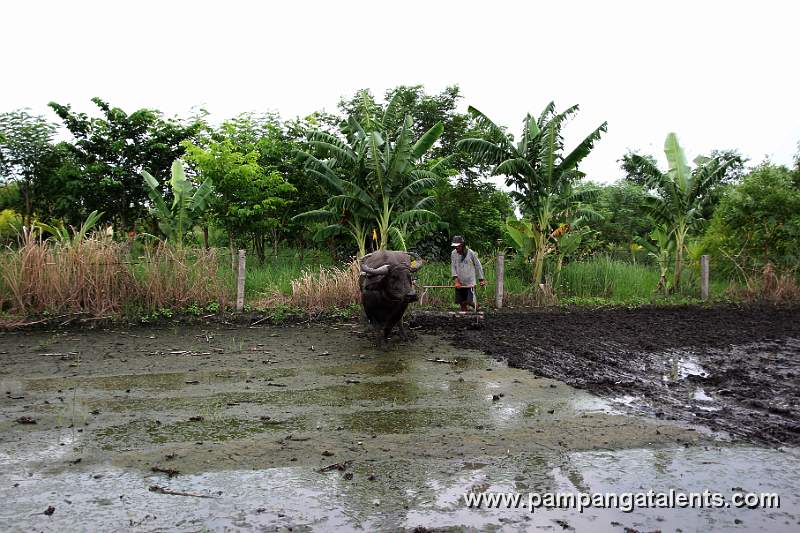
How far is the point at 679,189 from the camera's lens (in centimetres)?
1480

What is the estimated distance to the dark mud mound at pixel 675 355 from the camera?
19.1 feet

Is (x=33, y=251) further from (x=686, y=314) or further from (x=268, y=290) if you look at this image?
(x=686, y=314)

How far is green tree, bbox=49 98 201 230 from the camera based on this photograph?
15047mm

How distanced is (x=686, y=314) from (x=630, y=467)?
30.0 ft

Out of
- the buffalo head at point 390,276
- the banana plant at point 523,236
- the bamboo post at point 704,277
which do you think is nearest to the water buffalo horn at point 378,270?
the buffalo head at point 390,276

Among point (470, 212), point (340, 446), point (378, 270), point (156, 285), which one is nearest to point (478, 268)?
point (378, 270)

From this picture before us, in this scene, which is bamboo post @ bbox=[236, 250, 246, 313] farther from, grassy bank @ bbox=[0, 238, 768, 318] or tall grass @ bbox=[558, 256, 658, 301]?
tall grass @ bbox=[558, 256, 658, 301]

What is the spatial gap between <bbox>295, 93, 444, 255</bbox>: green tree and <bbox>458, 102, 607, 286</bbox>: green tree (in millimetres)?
1234

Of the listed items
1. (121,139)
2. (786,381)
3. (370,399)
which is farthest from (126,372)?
(121,139)

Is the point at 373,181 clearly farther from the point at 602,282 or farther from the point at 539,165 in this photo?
the point at 602,282

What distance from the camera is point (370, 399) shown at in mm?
6230

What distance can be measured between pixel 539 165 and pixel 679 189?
3.75 meters

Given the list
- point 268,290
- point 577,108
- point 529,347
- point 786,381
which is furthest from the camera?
point 577,108

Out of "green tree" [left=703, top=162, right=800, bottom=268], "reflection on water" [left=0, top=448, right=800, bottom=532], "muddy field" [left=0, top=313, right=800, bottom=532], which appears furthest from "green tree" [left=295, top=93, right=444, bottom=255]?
"reflection on water" [left=0, top=448, right=800, bottom=532]
